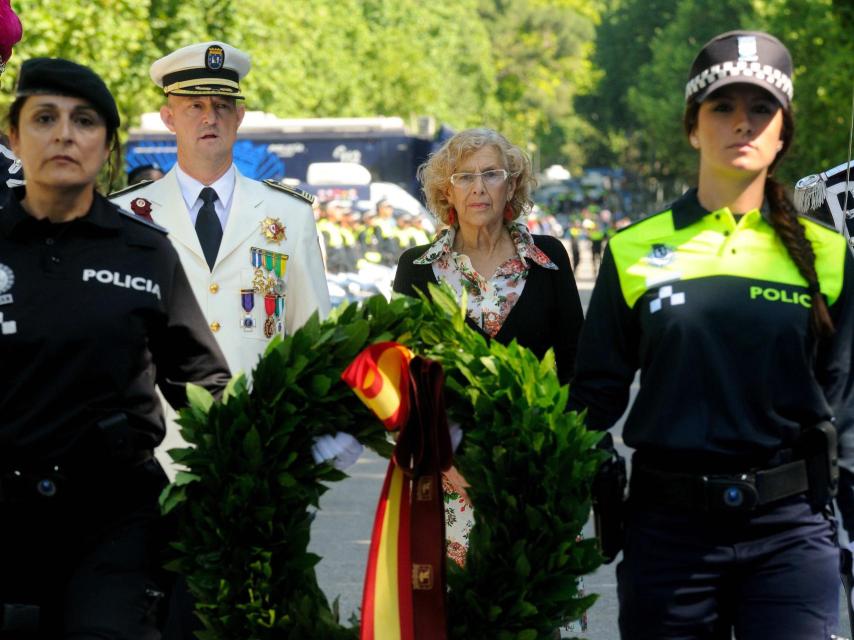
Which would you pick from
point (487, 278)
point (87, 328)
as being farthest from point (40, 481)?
point (487, 278)

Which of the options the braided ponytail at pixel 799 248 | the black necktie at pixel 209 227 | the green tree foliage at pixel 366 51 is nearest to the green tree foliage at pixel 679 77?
the green tree foliage at pixel 366 51

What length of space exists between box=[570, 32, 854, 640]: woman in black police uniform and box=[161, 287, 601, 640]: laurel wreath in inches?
7.9

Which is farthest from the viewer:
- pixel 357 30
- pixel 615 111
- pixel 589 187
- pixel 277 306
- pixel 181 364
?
pixel 589 187

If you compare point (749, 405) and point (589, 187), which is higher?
point (589, 187)

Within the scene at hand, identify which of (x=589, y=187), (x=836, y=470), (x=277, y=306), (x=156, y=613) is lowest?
(x=156, y=613)

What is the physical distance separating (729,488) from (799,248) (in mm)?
615

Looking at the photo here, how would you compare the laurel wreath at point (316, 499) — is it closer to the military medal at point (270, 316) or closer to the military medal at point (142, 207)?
the military medal at point (270, 316)

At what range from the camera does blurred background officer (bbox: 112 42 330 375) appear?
19.6ft

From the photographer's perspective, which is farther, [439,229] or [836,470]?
[439,229]

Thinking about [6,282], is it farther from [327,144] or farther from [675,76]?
[675,76]

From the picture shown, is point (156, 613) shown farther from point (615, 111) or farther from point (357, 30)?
point (615, 111)

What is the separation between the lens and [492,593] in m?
3.97

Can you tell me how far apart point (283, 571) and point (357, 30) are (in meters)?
58.7

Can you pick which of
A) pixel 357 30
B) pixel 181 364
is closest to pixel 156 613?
pixel 181 364
